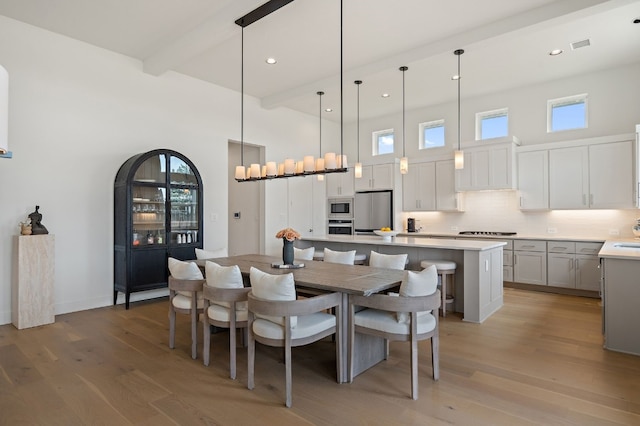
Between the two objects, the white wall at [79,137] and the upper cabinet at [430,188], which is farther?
the upper cabinet at [430,188]

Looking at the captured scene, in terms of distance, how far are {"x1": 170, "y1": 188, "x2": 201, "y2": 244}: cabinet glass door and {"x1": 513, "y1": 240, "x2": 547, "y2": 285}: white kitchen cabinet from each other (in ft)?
16.0

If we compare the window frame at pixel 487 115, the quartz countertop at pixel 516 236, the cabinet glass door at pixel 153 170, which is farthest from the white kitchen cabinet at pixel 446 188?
the cabinet glass door at pixel 153 170

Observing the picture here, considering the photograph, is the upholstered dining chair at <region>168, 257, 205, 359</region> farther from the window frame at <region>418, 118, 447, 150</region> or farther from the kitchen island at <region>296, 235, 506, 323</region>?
the window frame at <region>418, 118, 447, 150</region>

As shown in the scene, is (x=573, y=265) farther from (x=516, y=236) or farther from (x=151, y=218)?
(x=151, y=218)

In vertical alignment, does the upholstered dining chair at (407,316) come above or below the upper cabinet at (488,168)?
below

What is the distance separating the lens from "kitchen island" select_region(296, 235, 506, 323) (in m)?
4.05

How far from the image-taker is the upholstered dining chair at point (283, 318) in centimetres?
240

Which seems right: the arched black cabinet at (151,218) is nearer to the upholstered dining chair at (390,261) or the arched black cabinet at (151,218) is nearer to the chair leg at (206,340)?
the chair leg at (206,340)

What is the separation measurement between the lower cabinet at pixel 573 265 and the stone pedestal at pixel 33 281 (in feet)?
21.4

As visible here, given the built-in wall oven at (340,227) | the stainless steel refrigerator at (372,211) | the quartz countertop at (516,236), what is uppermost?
the stainless steel refrigerator at (372,211)

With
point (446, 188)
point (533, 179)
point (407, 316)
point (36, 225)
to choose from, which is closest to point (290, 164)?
point (407, 316)

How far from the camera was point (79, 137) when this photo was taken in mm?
4574

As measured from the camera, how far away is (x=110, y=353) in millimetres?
3186

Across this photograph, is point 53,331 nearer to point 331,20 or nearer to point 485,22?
point 331,20
